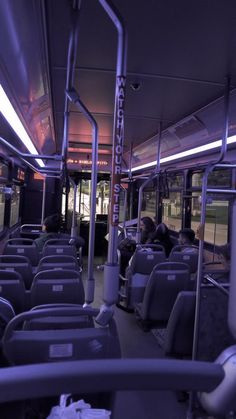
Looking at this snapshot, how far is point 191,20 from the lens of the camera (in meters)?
2.10

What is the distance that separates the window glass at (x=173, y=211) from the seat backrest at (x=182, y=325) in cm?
373

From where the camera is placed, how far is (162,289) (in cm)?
345

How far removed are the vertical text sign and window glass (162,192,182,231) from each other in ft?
16.9

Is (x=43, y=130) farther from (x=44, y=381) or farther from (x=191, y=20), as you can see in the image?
(x=44, y=381)

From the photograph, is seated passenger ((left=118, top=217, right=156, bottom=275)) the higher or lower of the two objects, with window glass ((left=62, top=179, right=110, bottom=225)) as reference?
lower

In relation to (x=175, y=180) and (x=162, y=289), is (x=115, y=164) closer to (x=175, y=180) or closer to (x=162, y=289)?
(x=162, y=289)

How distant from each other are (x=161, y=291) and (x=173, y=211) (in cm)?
355

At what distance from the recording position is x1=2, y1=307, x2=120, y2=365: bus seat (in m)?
1.41

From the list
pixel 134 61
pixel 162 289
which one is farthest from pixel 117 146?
pixel 162 289

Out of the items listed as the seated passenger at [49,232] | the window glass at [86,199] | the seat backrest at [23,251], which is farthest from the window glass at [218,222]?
the window glass at [86,199]

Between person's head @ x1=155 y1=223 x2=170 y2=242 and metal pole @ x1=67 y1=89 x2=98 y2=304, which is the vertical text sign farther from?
person's head @ x1=155 y1=223 x2=170 y2=242

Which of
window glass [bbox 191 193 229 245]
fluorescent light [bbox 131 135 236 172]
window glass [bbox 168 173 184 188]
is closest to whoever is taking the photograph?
fluorescent light [bbox 131 135 236 172]

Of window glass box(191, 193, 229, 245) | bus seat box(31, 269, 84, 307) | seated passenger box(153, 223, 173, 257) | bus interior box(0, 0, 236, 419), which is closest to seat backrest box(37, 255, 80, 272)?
bus interior box(0, 0, 236, 419)

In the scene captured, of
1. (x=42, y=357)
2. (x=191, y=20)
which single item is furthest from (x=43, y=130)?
(x=42, y=357)
